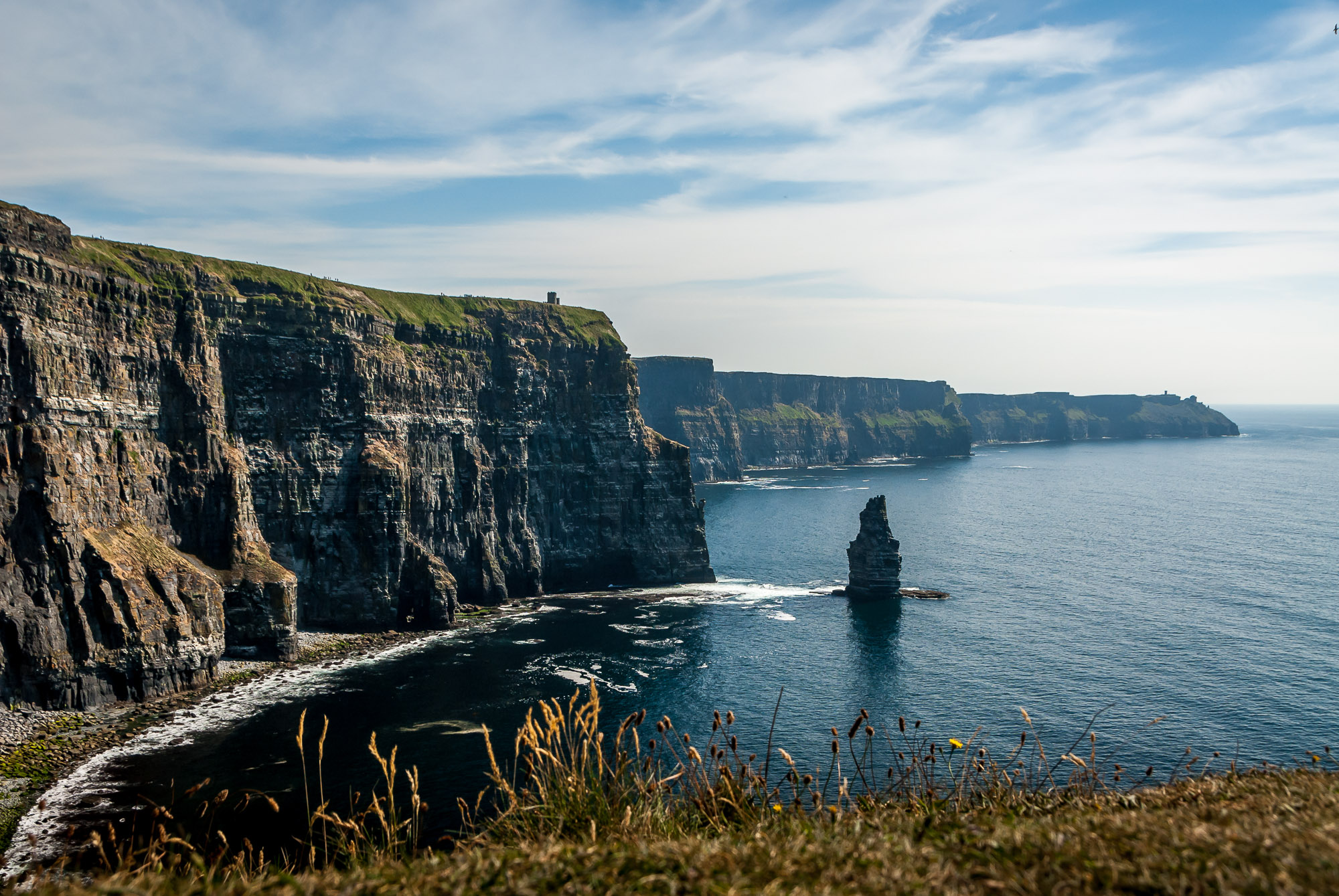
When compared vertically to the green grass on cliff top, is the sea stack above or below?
below

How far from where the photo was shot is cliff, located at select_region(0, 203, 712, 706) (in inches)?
2549

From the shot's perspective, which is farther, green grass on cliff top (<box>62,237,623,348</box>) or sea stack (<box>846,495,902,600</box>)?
sea stack (<box>846,495,902,600</box>)

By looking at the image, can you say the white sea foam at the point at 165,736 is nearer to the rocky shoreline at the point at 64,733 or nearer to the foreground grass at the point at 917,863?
the rocky shoreline at the point at 64,733

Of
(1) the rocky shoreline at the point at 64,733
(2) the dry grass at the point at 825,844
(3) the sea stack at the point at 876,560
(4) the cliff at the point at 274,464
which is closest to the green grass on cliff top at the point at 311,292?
(4) the cliff at the point at 274,464

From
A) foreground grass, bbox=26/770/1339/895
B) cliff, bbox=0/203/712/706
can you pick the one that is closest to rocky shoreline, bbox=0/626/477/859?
cliff, bbox=0/203/712/706

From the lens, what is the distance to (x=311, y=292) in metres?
96.3

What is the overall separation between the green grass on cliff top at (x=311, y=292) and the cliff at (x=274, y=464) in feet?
1.05

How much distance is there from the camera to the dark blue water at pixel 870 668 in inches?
2357

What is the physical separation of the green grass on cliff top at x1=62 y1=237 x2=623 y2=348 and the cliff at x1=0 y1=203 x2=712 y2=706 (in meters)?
0.32

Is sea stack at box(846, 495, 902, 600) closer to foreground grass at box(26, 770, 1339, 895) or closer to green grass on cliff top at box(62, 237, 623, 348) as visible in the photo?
green grass on cliff top at box(62, 237, 623, 348)

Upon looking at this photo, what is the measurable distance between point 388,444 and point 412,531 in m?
10.3

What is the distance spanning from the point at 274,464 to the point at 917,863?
3467 inches

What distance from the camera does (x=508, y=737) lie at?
6306cm

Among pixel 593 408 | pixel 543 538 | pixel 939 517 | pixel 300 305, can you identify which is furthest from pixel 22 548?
pixel 939 517
